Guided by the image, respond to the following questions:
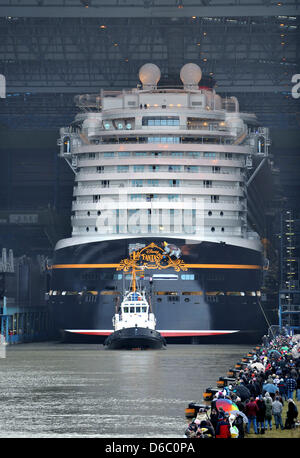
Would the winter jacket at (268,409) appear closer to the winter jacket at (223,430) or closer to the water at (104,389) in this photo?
the water at (104,389)

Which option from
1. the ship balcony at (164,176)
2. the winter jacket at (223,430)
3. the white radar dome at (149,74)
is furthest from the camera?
the white radar dome at (149,74)

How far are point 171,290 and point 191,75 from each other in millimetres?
28585

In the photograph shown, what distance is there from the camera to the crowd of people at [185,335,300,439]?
94.3ft

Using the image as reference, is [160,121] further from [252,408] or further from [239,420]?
[239,420]

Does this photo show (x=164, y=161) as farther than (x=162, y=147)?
No

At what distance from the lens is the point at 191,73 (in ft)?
354

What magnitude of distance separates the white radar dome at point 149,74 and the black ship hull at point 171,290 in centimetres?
2268

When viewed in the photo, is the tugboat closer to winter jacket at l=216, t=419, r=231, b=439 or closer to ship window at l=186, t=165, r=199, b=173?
ship window at l=186, t=165, r=199, b=173

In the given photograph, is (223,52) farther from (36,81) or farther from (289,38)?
(36,81)

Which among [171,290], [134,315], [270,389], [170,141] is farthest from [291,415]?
[170,141]

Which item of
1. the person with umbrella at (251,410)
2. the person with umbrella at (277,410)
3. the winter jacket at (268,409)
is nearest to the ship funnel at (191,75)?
the person with umbrella at (277,410)

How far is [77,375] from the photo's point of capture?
187 ft

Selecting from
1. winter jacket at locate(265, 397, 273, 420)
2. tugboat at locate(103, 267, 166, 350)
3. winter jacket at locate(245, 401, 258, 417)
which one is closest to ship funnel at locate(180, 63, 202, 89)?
tugboat at locate(103, 267, 166, 350)

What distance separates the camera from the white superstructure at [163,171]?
92.6m
